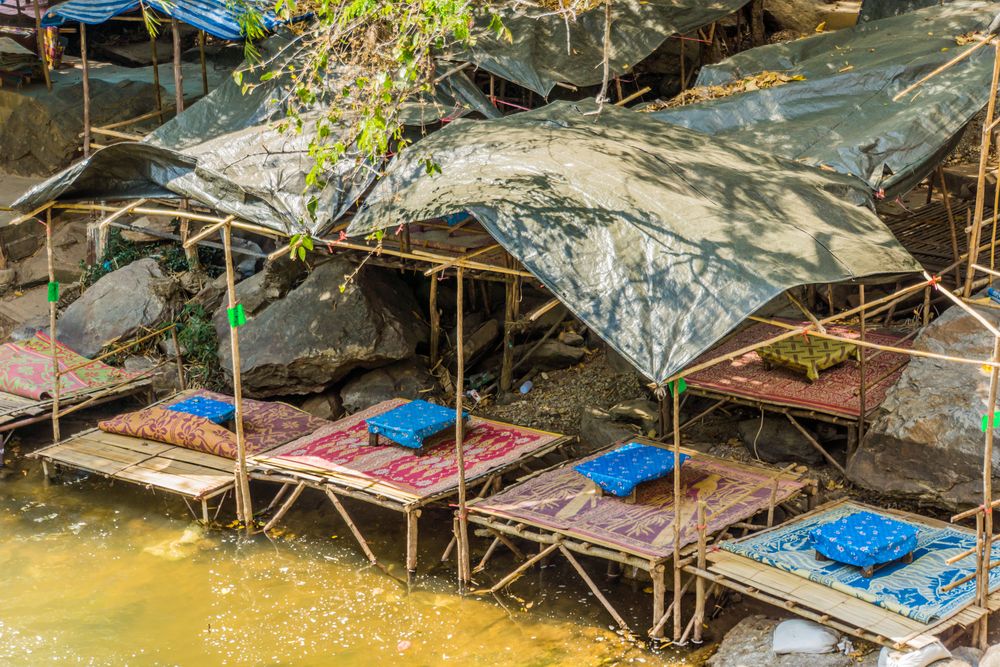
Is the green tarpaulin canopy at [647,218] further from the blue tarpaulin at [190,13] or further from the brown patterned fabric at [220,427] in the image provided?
the blue tarpaulin at [190,13]

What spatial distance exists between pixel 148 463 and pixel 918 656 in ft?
23.0

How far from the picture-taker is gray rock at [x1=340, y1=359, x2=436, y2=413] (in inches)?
493

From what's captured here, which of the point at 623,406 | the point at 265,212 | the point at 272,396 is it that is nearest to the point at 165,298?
the point at 272,396

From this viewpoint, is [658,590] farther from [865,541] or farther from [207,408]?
[207,408]

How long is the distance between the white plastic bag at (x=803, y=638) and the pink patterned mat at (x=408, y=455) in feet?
9.82

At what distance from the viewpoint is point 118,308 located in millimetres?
14258

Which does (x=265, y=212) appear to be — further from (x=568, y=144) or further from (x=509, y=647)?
(x=509, y=647)

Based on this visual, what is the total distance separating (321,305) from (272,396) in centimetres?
111

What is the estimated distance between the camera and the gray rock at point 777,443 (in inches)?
410

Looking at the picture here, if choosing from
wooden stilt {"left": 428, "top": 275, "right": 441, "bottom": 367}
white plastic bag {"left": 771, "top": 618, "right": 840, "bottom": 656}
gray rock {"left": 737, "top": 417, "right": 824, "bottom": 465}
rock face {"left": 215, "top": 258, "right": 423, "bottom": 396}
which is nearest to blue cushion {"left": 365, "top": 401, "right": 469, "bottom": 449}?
rock face {"left": 215, "top": 258, "right": 423, "bottom": 396}

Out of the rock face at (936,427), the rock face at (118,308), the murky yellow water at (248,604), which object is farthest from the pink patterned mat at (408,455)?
the rock face at (118,308)

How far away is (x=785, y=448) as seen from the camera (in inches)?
412

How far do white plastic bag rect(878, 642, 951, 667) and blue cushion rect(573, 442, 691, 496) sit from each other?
2422 millimetres

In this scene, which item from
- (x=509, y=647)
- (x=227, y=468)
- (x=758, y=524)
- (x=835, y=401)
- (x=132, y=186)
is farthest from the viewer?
(x=132, y=186)
